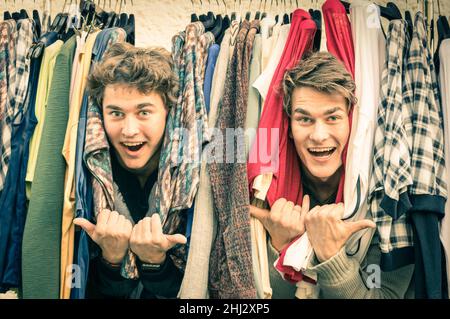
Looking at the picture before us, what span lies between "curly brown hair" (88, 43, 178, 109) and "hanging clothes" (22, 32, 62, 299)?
209mm

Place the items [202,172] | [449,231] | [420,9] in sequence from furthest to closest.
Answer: [420,9] < [202,172] < [449,231]

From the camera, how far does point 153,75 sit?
1698 mm

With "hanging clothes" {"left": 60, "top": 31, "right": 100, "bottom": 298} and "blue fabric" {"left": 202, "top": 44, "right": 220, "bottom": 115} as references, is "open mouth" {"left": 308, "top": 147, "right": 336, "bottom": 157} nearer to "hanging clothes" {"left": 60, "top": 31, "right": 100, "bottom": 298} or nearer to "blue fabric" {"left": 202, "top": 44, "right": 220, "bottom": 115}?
"blue fabric" {"left": 202, "top": 44, "right": 220, "bottom": 115}

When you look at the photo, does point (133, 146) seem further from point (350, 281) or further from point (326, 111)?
point (350, 281)

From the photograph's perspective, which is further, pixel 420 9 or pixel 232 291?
pixel 420 9

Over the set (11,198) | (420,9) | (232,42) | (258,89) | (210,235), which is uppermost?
(420,9)

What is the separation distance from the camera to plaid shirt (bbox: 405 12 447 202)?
1561mm

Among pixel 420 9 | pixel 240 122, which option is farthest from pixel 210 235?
pixel 420 9

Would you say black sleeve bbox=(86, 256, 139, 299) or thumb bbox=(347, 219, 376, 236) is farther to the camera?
black sleeve bbox=(86, 256, 139, 299)

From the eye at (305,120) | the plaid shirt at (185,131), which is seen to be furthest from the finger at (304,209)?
the plaid shirt at (185,131)

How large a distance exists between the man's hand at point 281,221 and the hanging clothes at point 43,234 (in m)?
0.59

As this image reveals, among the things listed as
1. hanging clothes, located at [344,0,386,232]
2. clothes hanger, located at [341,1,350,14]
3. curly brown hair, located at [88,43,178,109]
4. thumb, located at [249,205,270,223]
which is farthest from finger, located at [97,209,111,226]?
clothes hanger, located at [341,1,350,14]
